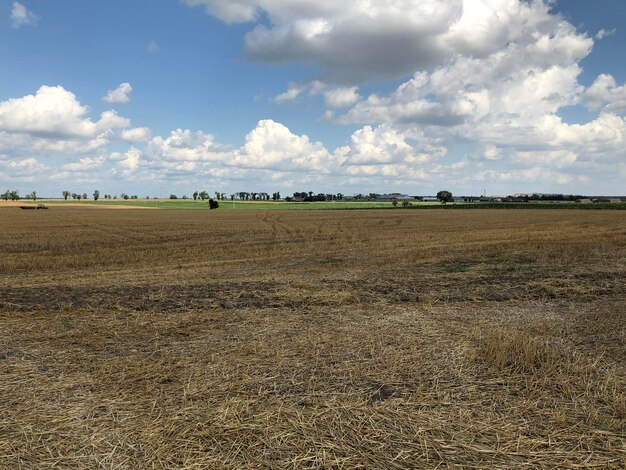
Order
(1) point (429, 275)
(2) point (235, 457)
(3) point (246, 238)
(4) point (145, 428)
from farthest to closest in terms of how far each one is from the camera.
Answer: (3) point (246, 238) → (1) point (429, 275) → (4) point (145, 428) → (2) point (235, 457)

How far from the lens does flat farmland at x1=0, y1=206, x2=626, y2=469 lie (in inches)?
171

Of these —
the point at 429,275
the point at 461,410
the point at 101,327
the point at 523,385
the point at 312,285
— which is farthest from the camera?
the point at 429,275

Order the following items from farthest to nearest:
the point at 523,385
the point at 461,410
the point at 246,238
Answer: the point at 246,238, the point at 523,385, the point at 461,410

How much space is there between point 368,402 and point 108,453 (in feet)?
9.44

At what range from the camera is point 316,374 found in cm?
614

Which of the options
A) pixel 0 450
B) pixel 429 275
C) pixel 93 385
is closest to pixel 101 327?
pixel 93 385

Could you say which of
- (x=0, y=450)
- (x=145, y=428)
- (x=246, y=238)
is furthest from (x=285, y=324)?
(x=246, y=238)

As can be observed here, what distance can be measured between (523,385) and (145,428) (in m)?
4.75

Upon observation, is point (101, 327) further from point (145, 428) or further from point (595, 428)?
point (595, 428)

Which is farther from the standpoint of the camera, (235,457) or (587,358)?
(587,358)

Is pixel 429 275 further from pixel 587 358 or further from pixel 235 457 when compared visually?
pixel 235 457

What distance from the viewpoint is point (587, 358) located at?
6.72 m

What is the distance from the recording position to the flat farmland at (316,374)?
436 centimetres

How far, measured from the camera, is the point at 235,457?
4223 millimetres
